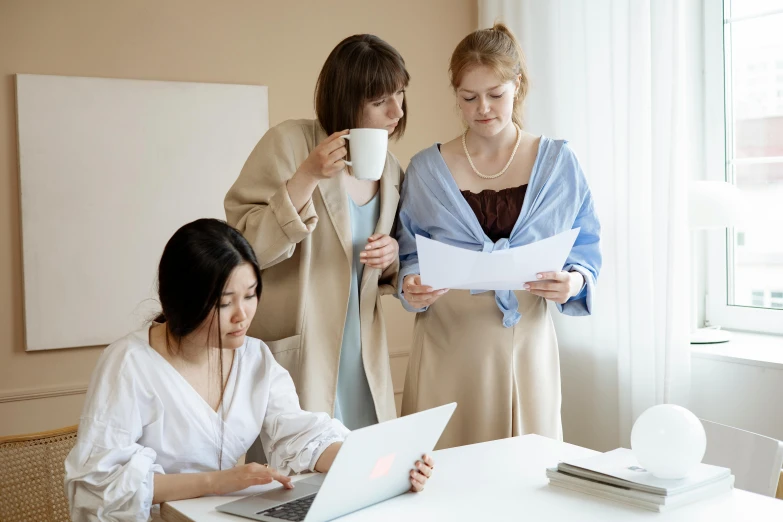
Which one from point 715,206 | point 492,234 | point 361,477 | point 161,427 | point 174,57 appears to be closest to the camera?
point 361,477

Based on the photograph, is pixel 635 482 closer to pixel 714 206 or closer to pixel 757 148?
pixel 714 206

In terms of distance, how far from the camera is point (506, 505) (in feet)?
4.38

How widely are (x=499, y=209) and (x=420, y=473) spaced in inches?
32.8

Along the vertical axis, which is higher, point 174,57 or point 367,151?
point 174,57

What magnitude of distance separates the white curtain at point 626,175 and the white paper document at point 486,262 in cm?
107

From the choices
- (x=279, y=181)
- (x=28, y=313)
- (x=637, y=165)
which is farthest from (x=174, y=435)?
(x=637, y=165)

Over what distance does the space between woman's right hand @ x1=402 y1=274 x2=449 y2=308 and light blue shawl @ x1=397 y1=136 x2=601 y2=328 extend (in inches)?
1.6

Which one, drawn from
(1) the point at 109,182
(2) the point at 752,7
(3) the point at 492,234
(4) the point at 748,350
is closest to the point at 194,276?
(3) the point at 492,234

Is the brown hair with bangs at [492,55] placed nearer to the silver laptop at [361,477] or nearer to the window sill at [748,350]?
the silver laptop at [361,477]

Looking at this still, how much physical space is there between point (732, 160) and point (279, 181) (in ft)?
5.96

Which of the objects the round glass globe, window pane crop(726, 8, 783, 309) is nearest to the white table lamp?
window pane crop(726, 8, 783, 309)

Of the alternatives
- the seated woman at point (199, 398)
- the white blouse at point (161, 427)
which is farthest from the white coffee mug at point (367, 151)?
the white blouse at point (161, 427)

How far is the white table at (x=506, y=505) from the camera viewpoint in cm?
128

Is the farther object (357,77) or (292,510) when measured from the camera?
(357,77)
